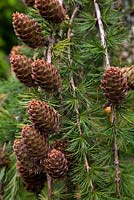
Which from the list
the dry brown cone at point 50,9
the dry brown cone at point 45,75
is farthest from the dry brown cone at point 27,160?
the dry brown cone at point 50,9

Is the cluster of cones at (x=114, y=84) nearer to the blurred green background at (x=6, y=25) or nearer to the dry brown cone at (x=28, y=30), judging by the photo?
the dry brown cone at (x=28, y=30)

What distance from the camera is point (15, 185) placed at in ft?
3.13

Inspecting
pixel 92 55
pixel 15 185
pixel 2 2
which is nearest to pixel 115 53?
pixel 92 55

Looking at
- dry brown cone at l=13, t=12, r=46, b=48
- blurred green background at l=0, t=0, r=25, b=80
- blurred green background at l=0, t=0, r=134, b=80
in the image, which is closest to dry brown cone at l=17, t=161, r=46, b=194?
dry brown cone at l=13, t=12, r=46, b=48

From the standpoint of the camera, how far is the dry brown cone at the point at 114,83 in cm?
74

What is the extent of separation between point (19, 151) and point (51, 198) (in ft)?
0.31

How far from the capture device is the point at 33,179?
2.74ft

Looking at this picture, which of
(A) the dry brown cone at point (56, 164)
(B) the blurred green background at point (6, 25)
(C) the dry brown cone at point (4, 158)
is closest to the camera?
(A) the dry brown cone at point (56, 164)

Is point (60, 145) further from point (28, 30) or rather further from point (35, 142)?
point (28, 30)

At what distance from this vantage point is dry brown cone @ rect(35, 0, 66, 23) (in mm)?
791

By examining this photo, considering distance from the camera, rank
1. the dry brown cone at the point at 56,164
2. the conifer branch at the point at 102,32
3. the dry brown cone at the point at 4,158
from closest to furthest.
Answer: the dry brown cone at the point at 56,164 < the conifer branch at the point at 102,32 < the dry brown cone at the point at 4,158

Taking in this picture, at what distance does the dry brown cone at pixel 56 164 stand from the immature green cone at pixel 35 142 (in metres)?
0.01

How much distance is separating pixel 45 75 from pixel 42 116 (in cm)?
7

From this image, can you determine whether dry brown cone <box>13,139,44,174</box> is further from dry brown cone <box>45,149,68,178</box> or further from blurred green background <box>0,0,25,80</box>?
blurred green background <box>0,0,25,80</box>
